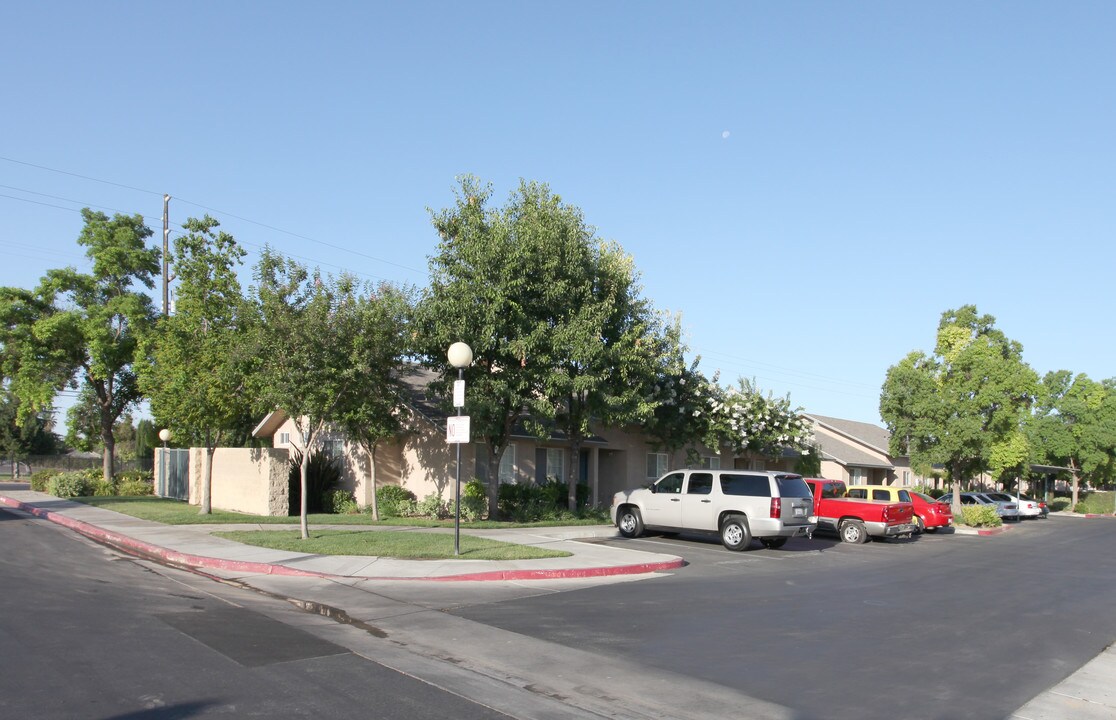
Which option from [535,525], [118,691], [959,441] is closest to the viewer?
[118,691]

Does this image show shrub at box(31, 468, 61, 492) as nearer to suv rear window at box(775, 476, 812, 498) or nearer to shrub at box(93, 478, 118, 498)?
shrub at box(93, 478, 118, 498)

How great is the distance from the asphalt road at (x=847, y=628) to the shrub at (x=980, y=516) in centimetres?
1712

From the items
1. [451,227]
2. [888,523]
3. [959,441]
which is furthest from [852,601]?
[959,441]

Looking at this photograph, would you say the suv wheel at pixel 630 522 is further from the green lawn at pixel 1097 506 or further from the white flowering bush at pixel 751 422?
the green lawn at pixel 1097 506

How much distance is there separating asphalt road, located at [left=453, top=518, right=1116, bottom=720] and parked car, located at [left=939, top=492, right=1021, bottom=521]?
2508 cm

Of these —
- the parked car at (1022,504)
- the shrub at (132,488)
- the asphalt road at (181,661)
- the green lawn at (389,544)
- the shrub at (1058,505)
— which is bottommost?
the shrub at (1058,505)

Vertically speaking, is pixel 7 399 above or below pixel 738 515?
above

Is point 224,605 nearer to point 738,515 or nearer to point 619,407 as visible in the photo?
point 738,515

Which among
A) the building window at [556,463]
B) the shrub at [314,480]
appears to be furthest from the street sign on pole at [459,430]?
the building window at [556,463]

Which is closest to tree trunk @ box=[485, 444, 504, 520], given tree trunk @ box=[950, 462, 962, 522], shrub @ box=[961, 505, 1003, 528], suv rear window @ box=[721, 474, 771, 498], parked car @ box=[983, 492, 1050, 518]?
suv rear window @ box=[721, 474, 771, 498]

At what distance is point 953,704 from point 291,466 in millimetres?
23045

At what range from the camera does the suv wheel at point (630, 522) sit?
21572 mm

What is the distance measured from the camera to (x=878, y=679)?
8.40 meters

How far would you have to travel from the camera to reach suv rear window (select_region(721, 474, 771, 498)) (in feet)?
63.6
